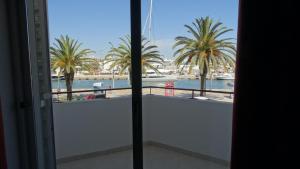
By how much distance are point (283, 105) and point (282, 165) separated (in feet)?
0.98

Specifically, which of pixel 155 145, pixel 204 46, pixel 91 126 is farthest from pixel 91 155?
pixel 204 46

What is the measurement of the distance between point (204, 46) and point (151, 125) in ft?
9.42

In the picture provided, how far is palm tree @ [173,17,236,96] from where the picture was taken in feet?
18.0

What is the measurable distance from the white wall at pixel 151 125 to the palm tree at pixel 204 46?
6.57 feet

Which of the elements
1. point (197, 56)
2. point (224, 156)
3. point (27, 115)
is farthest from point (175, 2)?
point (27, 115)

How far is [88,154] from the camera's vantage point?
333 cm

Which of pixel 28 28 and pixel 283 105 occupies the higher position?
pixel 28 28

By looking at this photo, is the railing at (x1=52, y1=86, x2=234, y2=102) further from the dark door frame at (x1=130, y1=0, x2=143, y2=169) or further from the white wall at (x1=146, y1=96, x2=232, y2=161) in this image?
the dark door frame at (x1=130, y1=0, x2=143, y2=169)

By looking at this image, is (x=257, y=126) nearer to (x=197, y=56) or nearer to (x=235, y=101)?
(x=235, y=101)

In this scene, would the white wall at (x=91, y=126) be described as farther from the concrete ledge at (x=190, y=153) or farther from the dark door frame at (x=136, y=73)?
the dark door frame at (x=136, y=73)

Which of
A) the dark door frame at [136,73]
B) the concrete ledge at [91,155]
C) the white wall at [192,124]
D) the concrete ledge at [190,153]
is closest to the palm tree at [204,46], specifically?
the white wall at [192,124]

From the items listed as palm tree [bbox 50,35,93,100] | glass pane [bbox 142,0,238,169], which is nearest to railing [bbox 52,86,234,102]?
glass pane [bbox 142,0,238,169]

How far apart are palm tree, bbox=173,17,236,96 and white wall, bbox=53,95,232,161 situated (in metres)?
2.00

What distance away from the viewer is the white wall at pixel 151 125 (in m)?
3.13
